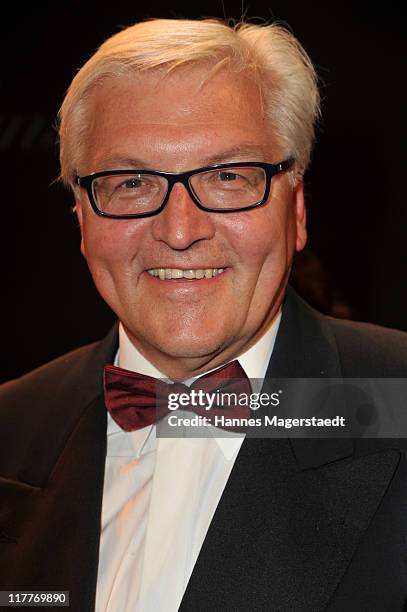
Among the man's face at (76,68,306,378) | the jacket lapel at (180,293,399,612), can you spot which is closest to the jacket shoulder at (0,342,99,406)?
the man's face at (76,68,306,378)

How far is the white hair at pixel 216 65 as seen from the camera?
1.88m

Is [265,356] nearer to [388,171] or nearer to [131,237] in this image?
[131,237]

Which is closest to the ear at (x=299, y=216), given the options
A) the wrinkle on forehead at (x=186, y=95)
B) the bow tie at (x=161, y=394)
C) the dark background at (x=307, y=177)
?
the wrinkle on forehead at (x=186, y=95)

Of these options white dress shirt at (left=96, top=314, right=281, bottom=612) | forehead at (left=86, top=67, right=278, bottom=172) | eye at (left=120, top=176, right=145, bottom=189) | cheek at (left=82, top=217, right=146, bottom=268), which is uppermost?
forehead at (left=86, top=67, right=278, bottom=172)

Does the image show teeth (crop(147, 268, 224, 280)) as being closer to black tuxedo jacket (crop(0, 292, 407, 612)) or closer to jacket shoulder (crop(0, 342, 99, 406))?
black tuxedo jacket (crop(0, 292, 407, 612))

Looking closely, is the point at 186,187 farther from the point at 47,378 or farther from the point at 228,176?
the point at 47,378

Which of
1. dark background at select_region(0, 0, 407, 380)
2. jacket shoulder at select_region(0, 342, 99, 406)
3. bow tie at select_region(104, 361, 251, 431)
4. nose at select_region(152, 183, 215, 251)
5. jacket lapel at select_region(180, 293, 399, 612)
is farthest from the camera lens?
dark background at select_region(0, 0, 407, 380)

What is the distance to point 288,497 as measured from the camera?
1.78 meters

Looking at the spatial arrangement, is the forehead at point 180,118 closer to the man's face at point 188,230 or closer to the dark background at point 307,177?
the man's face at point 188,230

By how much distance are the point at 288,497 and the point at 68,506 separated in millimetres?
453

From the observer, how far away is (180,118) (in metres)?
1.82

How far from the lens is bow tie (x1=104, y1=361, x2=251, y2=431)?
192 centimetres

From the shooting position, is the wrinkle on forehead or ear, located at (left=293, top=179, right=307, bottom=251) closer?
the wrinkle on forehead

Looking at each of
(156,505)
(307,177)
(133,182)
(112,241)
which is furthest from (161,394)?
(307,177)
